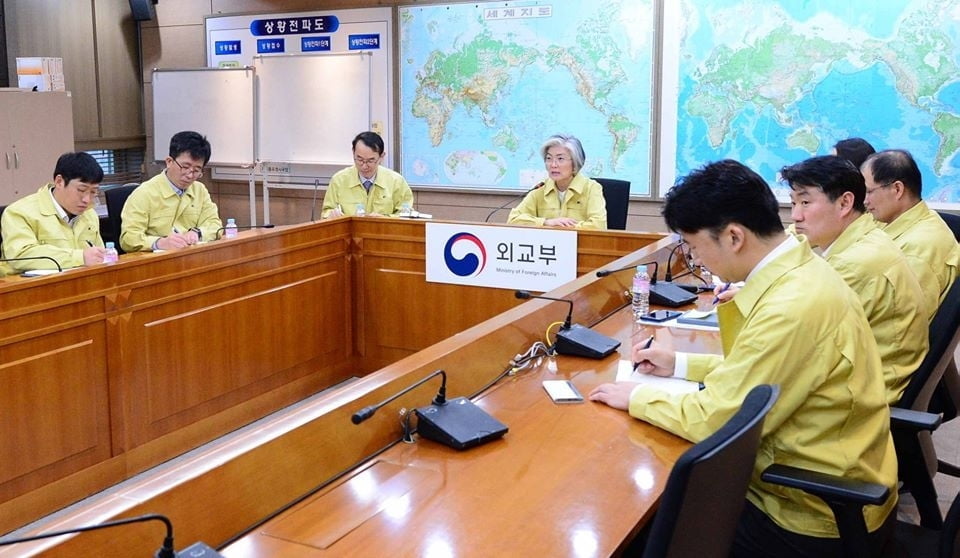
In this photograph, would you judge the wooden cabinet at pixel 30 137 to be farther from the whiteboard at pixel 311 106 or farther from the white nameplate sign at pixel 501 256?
the white nameplate sign at pixel 501 256

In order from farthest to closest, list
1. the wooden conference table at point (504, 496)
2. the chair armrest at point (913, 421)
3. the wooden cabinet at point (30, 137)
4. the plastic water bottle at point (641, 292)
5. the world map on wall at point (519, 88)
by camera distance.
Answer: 1. the wooden cabinet at point (30, 137)
2. the world map on wall at point (519, 88)
3. the plastic water bottle at point (641, 292)
4. the chair armrest at point (913, 421)
5. the wooden conference table at point (504, 496)

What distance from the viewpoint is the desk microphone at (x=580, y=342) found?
106 inches

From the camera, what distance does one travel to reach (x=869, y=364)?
182 cm

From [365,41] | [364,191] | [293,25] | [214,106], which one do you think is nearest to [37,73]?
[214,106]

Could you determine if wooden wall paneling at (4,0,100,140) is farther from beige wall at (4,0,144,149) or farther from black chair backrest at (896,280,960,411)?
black chair backrest at (896,280,960,411)

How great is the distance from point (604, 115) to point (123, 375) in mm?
3564

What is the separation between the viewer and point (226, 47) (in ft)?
23.6

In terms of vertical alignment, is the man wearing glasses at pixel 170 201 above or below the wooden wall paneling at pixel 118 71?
below

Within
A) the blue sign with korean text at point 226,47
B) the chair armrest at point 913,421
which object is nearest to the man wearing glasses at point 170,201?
the blue sign with korean text at point 226,47

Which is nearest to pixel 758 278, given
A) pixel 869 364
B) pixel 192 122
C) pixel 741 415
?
pixel 869 364

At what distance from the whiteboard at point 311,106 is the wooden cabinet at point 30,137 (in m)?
1.38

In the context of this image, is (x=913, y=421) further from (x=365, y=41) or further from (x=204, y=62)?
(x=204, y=62)

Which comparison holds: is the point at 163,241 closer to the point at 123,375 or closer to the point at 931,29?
the point at 123,375

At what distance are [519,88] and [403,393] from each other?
14.9 feet
